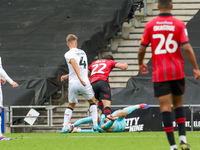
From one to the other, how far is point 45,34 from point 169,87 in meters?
11.9

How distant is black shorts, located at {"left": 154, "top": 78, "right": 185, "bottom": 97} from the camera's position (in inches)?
201

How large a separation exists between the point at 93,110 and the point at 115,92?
4763 millimetres

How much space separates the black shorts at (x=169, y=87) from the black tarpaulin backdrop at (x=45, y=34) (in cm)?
796

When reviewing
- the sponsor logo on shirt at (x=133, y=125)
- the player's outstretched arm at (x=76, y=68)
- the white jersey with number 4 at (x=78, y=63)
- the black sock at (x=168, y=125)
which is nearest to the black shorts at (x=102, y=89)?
the white jersey with number 4 at (x=78, y=63)

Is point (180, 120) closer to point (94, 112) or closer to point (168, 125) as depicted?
point (168, 125)

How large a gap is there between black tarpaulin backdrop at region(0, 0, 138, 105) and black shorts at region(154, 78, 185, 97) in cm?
796

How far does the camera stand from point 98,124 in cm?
980

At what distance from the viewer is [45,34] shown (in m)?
16.5

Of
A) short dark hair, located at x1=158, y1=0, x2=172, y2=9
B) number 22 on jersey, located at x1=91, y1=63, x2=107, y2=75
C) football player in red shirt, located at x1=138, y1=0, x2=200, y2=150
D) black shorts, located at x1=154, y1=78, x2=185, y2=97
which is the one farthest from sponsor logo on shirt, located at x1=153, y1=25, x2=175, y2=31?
number 22 on jersey, located at x1=91, y1=63, x2=107, y2=75

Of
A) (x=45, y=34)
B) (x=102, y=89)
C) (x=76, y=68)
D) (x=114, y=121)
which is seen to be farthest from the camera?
(x=45, y=34)

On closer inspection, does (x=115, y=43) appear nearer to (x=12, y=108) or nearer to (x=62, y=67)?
(x=62, y=67)

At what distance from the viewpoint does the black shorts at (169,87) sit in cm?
509

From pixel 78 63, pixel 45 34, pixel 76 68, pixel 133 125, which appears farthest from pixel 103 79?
pixel 45 34

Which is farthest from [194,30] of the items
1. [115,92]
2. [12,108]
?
[12,108]
